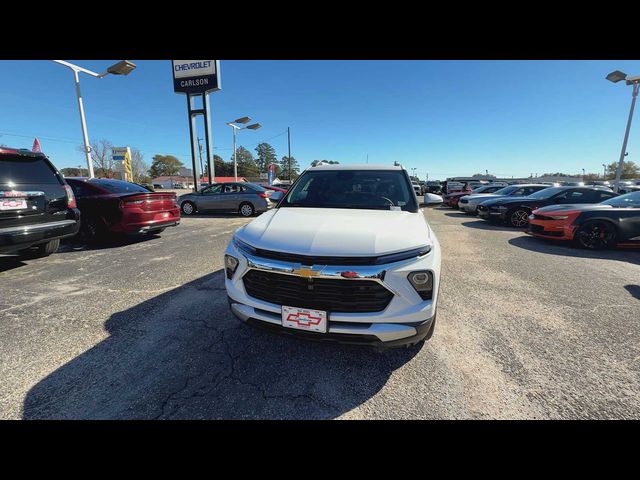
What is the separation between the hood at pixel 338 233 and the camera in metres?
1.88

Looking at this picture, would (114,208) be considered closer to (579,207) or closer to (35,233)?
(35,233)

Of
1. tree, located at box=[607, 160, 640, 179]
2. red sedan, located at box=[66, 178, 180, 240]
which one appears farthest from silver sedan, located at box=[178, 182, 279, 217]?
tree, located at box=[607, 160, 640, 179]

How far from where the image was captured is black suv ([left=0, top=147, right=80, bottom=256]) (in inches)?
154

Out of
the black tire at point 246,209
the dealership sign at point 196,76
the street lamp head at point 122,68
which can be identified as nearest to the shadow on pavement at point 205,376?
the black tire at point 246,209

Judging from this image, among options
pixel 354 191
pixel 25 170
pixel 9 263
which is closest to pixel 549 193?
pixel 354 191

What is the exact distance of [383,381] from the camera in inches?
80.2

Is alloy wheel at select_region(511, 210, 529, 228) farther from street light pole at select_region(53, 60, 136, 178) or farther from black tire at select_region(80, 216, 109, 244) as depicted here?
street light pole at select_region(53, 60, 136, 178)

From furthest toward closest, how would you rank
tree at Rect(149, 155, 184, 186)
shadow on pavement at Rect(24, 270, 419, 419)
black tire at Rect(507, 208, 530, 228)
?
1. tree at Rect(149, 155, 184, 186)
2. black tire at Rect(507, 208, 530, 228)
3. shadow on pavement at Rect(24, 270, 419, 419)

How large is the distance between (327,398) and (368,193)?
84.4 inches

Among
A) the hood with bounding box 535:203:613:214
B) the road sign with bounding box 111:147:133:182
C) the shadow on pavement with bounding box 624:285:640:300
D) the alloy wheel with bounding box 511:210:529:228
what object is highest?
the road sign with bounding box 111:147:133:182
